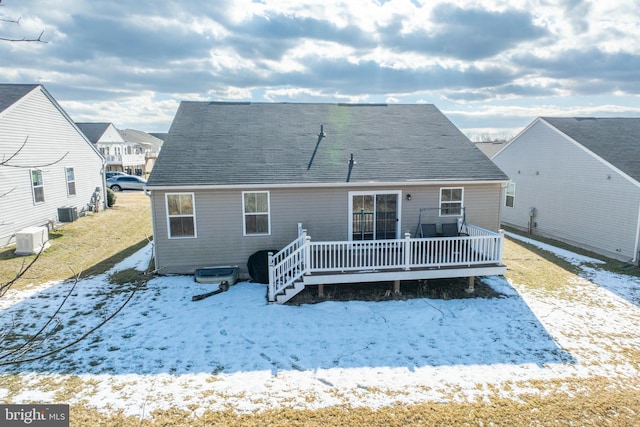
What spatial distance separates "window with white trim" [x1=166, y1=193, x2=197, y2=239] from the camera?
428 inches

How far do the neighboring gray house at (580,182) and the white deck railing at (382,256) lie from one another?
6.97 metres

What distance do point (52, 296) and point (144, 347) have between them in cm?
403

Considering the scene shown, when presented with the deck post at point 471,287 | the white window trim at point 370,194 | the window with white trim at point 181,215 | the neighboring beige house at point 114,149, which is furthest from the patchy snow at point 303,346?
the neighboring beige house at point 114,149

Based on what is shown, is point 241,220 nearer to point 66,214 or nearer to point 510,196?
point 66,214

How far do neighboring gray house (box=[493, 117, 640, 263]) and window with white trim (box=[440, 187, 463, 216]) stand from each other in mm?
6635

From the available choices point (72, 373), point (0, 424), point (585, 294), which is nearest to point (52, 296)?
point (72, 373)

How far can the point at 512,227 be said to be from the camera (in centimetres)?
2019

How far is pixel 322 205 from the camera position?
11.4 metres

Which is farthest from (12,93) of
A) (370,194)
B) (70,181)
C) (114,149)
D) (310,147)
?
(114,149)

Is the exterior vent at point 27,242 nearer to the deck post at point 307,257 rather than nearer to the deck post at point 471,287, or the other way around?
the deck post at point 307,257

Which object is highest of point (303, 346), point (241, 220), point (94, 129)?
point (94, 129)

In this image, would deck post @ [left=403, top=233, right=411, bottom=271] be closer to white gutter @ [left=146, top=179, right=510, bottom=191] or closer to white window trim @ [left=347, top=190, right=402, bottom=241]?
white window trim @ [left=347, top=190, right=402, bottom=241]

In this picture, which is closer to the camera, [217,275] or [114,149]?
[217,275]

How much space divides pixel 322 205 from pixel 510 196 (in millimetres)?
13563
